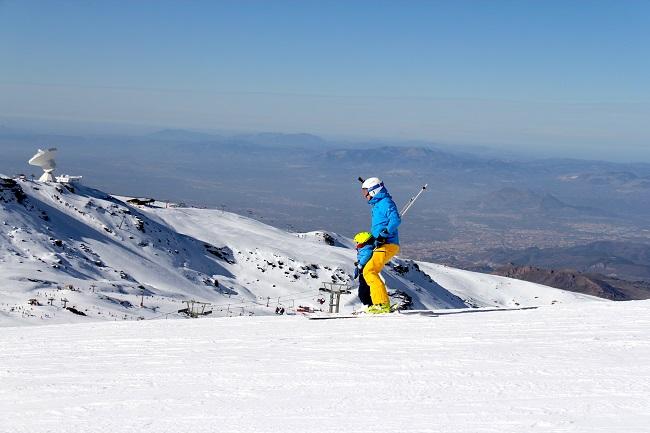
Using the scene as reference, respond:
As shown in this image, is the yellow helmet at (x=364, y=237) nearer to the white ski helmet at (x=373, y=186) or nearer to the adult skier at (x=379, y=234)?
the adult skier at (x=379, y=234)

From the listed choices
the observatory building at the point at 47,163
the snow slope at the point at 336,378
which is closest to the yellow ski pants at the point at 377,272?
the snow slope at the point at 336,378

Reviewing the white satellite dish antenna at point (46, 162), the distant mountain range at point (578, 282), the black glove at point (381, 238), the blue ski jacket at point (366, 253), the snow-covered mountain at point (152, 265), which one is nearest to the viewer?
the black glove at point (381, 238)

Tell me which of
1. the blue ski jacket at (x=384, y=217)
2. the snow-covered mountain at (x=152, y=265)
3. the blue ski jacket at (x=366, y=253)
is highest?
the blue ski jacket at (x=384, y=217)

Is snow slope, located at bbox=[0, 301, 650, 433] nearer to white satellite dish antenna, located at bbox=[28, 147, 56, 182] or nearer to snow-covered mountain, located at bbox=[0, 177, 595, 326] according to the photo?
snow-covered mountain, located at bbox=[0, 177, 595, 326]

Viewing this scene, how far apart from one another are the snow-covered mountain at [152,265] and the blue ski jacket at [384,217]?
16.1 m

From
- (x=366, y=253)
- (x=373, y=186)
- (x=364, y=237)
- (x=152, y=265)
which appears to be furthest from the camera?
(x=152, y=265)

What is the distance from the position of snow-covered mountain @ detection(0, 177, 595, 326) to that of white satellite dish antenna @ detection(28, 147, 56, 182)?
2077 millimetres

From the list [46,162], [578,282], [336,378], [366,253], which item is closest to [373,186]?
[366,253]

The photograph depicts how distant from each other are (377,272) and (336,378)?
5.70 m

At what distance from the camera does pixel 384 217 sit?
40.3ft

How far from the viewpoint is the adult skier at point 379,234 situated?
1222 cm

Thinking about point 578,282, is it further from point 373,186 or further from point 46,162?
point 373,186

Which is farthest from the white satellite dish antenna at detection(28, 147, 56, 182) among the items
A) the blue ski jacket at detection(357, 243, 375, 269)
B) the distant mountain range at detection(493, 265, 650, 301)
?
the distant mountain range at detection(493, 265, 650, 301)

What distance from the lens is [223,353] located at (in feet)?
27.9
